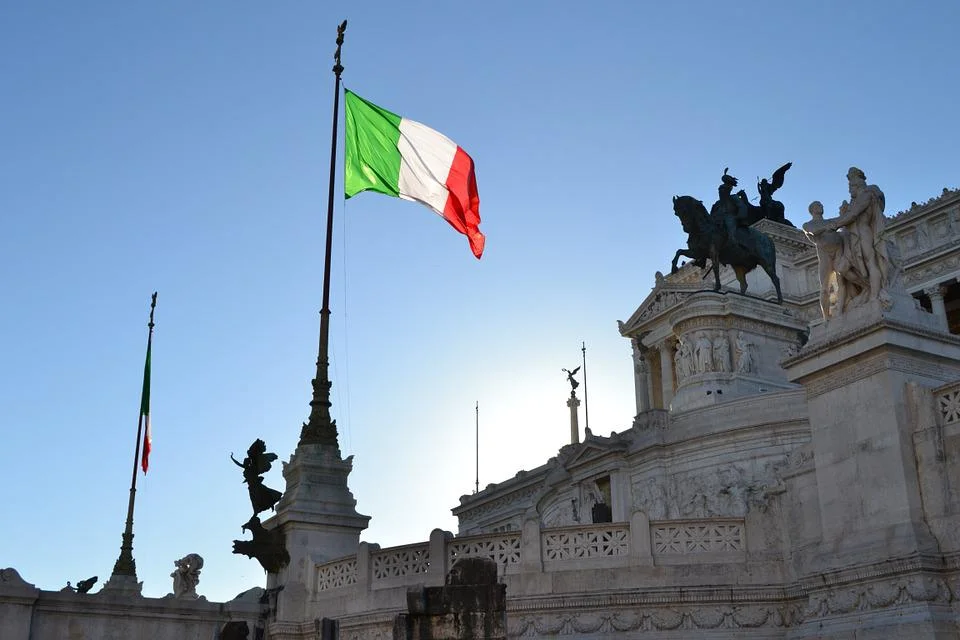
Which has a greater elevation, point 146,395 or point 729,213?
point 729,213

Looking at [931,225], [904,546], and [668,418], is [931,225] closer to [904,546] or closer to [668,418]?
[668,418]

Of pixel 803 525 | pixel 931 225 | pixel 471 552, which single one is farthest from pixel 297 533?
pixel 931 225

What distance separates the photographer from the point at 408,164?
25.9 m

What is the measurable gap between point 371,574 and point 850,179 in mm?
10093

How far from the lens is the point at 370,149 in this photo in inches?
1020

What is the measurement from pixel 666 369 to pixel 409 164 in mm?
40089

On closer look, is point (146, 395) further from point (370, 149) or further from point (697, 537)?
point (697, 537)

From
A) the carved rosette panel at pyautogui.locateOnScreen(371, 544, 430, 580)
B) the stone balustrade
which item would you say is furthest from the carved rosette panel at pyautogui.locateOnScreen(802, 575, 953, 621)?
the carved rosette panel at pyautogui.locateOnScreen(371, 544, 430, 580)

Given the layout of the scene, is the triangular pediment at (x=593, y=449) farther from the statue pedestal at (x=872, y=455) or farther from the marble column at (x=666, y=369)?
the statue pedestal at (x=872, y=455)

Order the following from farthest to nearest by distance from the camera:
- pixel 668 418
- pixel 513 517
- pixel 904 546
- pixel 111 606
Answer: pixel 513 517 → pixel 668 418 → pixel 111 606 → pixel 904 546

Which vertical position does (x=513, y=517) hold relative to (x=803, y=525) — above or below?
above

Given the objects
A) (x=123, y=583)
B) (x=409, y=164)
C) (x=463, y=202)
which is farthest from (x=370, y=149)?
(x=123, y=583)

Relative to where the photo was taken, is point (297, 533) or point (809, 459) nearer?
point (809, 459)

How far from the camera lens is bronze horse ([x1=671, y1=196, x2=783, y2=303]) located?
5559 centimetres
